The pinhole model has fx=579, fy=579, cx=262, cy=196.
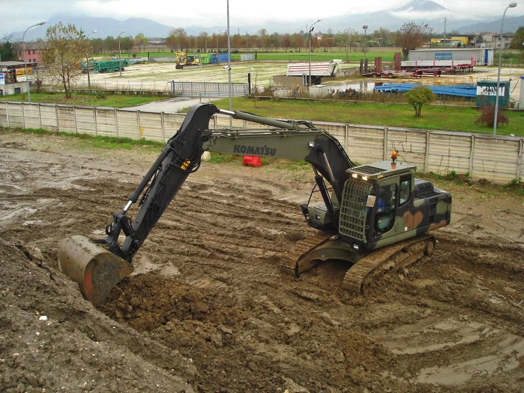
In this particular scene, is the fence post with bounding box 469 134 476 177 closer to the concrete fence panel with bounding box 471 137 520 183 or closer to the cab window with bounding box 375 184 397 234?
the concrete fence panel with bounding box 471 137 520 183

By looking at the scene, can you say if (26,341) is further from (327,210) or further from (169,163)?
(327,210)

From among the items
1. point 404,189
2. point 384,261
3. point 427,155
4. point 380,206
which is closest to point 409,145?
point 427,155

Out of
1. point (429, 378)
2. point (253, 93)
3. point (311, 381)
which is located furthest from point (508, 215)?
point (253, 93)

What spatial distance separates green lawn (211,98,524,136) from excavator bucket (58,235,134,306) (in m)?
25.2

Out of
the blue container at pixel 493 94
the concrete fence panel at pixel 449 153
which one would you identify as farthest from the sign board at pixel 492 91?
the concrete fence panel at pixel 449 153

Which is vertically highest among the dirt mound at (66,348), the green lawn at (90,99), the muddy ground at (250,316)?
the green lawn at (90,99)

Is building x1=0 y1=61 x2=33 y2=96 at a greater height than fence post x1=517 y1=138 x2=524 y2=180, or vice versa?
building x1=0 y1=61 x2=33 y2=96

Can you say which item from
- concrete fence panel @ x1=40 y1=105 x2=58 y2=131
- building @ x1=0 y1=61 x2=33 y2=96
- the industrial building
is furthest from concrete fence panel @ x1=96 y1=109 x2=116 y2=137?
the industrial building

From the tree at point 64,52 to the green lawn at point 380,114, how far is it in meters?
16.0

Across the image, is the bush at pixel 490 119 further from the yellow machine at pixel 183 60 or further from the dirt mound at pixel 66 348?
the yellow machine at pixel 183 60

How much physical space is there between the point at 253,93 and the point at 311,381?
134ft

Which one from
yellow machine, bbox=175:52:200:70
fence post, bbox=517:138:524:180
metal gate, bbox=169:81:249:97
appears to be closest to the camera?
fence post, bbox=517:138:524:180

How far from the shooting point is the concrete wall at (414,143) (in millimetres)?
20094

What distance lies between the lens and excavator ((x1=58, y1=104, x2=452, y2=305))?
10242mm
